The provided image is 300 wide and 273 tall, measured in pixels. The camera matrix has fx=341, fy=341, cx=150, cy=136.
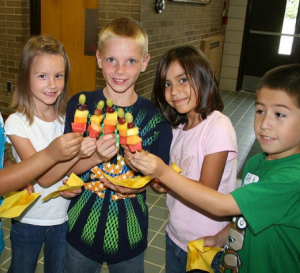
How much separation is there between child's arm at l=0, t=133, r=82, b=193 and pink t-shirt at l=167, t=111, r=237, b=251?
1.75ft

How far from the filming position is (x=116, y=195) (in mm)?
1539

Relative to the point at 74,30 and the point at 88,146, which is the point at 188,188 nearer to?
the point at 88,146

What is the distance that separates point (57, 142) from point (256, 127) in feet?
2.58

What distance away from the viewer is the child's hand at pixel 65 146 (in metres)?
1.31

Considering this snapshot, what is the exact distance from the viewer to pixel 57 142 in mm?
1318

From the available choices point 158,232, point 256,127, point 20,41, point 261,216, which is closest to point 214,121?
point 256,127

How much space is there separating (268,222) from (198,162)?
45 cm

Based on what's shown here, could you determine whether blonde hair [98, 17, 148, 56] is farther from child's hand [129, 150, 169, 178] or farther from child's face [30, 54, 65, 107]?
child's hand [129, 150, 169, 178]

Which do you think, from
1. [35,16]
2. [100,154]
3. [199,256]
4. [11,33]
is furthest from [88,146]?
[11,33]

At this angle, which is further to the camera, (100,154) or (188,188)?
(100,154)

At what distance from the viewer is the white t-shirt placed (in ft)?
5.39

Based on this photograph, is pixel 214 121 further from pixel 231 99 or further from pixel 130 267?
pixel 231 99

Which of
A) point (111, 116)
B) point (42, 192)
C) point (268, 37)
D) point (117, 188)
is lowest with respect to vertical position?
point (42, 192)

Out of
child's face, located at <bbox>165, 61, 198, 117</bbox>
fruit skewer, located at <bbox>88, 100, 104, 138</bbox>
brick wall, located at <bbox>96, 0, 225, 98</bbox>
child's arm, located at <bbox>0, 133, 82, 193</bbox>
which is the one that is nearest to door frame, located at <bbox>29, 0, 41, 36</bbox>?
brick wall, located at <bbox>96, 0, 225, 98</bbox>
